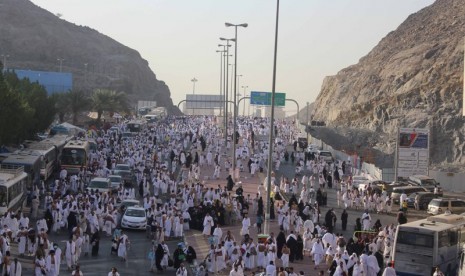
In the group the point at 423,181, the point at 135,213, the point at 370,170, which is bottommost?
the point at 135,213

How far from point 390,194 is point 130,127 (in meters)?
35.0

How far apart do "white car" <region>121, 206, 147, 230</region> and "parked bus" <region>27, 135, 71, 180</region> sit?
33.2 feet

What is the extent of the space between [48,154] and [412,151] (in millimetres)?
18480

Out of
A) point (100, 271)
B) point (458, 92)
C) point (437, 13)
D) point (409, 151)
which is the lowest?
point (100, 271)

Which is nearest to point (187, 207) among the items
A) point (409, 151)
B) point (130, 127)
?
point (409, 151)

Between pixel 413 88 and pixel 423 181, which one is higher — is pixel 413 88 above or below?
above

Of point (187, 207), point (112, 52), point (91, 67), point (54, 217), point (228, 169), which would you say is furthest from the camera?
point (112, 52)

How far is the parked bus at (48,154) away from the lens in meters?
37.6

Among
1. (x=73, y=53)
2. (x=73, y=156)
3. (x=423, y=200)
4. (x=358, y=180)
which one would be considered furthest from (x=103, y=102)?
(x=73, y=53)

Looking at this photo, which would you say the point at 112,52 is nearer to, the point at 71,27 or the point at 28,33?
the point at 71,27

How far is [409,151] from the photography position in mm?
41969

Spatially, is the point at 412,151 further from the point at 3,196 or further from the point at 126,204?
the point at 3,196

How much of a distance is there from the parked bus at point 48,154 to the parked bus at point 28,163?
0.91 meters

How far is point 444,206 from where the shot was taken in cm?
3425
